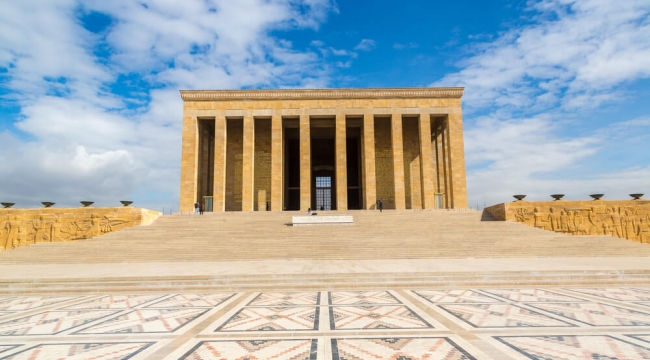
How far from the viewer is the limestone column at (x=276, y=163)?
2339 centimetres

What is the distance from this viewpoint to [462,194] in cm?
2356

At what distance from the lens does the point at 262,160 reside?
26.5m

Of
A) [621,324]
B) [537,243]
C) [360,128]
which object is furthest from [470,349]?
[360,128]

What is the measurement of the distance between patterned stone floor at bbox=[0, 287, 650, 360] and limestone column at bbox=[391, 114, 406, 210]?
1701 centimetres

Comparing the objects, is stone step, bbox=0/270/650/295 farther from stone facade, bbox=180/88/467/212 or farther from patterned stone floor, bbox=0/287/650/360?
stone facade, bbox=180/88/467/212

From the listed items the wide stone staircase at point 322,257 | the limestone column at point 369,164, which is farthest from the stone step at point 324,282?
the limestone column at point 369,164

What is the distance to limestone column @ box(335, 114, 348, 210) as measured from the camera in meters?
23.3

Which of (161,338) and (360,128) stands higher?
(360,128)

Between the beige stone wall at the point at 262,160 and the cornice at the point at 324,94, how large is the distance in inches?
102

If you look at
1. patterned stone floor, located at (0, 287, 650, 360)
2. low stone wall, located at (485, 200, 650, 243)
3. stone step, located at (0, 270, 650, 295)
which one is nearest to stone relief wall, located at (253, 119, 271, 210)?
low stone wall, located at (485, 200, 650, 243)

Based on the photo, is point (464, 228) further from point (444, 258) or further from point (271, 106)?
point (271, 106)

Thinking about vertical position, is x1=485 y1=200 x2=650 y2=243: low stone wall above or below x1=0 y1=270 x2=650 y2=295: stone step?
above

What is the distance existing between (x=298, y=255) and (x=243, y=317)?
6884 mm

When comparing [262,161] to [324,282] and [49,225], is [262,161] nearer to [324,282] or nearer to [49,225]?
[49,225]
